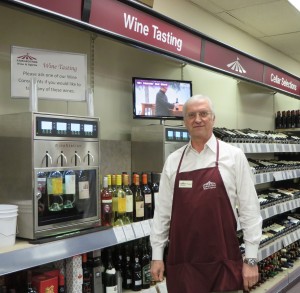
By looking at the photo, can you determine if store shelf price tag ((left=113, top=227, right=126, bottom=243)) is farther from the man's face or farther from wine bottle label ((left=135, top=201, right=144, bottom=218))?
the man's face

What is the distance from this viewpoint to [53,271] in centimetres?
231

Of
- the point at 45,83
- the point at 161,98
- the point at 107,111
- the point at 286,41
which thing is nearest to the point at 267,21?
the point at 286,41

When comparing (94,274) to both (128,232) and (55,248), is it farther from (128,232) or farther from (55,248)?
(55,248)

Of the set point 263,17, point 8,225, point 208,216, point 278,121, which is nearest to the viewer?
point 8,225

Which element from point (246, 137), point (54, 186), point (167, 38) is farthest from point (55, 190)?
point (246, 137)

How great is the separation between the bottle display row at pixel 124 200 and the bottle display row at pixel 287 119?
389 cm

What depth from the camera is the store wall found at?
8.91 feet

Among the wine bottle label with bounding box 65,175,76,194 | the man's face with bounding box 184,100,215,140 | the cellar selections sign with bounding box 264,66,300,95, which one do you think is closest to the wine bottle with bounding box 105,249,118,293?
the wine bottle label with bounding box 65,175,76,194

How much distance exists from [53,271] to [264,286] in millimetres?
2893

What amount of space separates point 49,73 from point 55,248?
1.12 metres

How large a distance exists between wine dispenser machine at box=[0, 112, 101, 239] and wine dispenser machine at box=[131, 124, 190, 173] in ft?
2.75

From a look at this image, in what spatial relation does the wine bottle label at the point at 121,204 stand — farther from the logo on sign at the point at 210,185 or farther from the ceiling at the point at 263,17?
the ceiling at the point at 263,17

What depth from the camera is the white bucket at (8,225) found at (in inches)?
78.6

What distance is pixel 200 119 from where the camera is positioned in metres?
2.20
